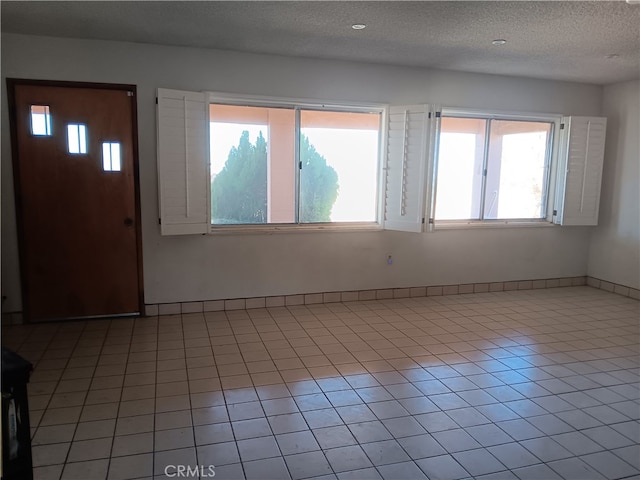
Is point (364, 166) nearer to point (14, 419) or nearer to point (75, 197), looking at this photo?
point (75, 197)

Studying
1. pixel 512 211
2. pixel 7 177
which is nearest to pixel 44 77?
pixel 7 177

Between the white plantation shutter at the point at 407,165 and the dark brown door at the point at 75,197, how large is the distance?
8.08 ft

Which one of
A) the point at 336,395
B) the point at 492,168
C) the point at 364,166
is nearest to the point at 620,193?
the point at 492,168

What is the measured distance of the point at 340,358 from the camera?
3432 millimetres

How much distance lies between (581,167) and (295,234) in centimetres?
343

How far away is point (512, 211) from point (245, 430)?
4233mm

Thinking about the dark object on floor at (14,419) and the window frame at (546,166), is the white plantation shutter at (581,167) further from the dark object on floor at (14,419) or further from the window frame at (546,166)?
the dark object on floor at (14,419)

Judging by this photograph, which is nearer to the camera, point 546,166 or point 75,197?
point 75,197

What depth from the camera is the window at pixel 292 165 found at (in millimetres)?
4383

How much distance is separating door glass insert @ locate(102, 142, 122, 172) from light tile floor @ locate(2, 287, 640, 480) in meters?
1.38
